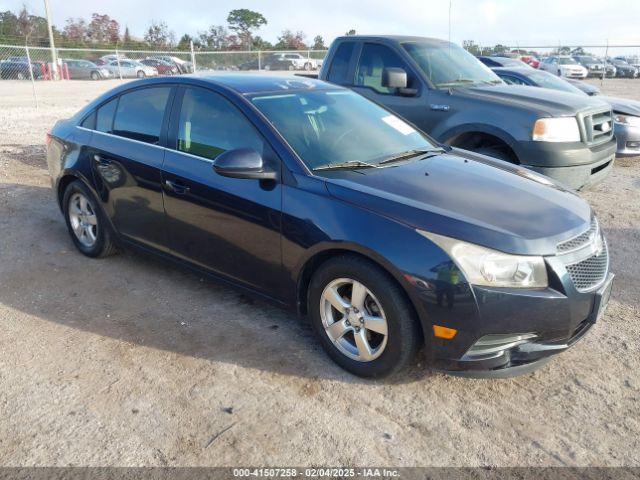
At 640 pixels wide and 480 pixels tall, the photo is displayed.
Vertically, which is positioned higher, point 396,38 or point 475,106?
point 396,38

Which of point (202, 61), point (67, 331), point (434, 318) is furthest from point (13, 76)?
point (434, 318)

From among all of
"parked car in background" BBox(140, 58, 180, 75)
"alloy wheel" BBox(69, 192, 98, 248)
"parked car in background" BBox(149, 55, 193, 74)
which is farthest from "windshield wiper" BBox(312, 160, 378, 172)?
"parked car in background" BBox(140, 58, 180, 75)

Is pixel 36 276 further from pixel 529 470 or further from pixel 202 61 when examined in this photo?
pixel 202 61

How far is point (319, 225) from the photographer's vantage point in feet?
10.2

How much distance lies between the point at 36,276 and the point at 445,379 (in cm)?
340

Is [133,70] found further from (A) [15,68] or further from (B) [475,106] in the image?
(B) [475,106]

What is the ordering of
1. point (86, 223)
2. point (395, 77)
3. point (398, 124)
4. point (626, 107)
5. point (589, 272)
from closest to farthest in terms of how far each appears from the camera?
point (589, 272)
point (398, 124)
point (86, 223)
point (395, 77)
point (626, 107)

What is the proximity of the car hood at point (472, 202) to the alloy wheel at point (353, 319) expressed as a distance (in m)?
0.48

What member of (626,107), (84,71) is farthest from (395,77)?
(84,71)

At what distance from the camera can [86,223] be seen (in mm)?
4934

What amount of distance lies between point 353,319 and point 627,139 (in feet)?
23.1

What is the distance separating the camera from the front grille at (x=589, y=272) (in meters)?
2.87

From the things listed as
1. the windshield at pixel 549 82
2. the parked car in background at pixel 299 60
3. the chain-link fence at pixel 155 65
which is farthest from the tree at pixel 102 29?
the windshield at pixel 549 82

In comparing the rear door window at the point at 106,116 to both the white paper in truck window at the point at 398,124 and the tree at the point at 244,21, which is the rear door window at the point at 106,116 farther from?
the tree at the point at 244,21
